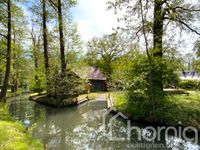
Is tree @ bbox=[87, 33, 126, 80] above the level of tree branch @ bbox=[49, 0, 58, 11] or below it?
below

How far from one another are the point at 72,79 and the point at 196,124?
1063 cm

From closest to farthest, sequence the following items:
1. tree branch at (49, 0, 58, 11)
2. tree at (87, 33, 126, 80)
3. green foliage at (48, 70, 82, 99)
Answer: green foliage at (48, 70, 82, 99)
tree branch at (49, 0, 58, 11)
tree at (87, 33, 126, 80)

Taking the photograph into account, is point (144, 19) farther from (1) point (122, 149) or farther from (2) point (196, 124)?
(1) point (122, 149)

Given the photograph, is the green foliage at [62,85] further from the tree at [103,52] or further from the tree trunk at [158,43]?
the tree at [103,52]

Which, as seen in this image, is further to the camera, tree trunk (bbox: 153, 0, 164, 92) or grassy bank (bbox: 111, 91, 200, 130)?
tree trunk (bbox: 153, 0, 164, 92)

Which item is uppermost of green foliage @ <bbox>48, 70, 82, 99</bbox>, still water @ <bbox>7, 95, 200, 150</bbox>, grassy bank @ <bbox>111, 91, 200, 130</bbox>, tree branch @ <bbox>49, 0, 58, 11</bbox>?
tree branch @ <bbox>49, 0, 58, 11</bbox>

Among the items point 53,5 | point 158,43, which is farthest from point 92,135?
point 53,5

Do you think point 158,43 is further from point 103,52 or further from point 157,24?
point 103,52

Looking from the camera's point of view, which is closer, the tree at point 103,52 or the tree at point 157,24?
the tree at point 157,24

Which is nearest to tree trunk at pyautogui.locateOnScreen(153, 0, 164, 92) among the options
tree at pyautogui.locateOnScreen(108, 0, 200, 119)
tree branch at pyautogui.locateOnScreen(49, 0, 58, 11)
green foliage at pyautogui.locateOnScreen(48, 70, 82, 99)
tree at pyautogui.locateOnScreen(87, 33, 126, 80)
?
tree at pyautogui.locateOnScreen(108, 0, 200, 119)

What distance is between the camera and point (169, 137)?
8766mm

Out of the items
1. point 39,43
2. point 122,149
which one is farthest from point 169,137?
point 39,43

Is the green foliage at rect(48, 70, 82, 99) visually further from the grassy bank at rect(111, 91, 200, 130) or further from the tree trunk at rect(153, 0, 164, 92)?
the tree trunk at rect(153, 0, 164, 92)

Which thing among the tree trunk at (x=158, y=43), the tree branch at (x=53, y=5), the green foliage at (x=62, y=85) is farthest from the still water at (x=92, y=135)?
the tree branch at (x=53, y=5)
